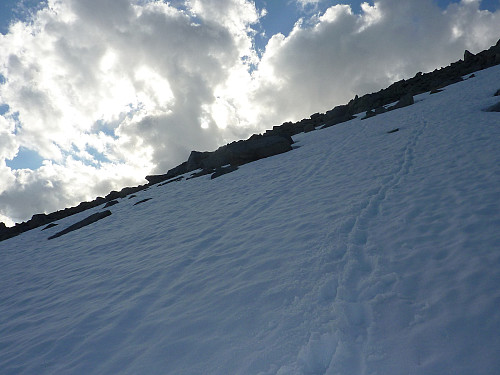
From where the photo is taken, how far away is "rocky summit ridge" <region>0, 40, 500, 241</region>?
21109 millimetres

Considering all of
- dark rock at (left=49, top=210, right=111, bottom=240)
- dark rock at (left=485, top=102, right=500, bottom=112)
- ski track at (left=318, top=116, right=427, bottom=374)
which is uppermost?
dark rock at (left=49, top=210, right=111, bottom=240)

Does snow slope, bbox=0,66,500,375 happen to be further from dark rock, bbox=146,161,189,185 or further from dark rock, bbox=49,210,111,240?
dark rock, bbox=146,161,189,185

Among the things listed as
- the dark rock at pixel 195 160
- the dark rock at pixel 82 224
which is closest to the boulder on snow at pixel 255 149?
the dark rock at pixel 195 160

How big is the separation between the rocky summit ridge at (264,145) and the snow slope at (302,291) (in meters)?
10.5

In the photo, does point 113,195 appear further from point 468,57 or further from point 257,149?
point 468,57

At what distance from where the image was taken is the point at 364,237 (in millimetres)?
4875

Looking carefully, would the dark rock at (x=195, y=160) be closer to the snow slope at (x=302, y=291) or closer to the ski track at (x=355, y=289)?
the snow slope at (x=302, y=291)

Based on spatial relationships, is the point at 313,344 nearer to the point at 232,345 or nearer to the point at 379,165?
the point at 232,345

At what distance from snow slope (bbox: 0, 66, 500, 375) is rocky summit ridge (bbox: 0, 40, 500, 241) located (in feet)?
34.6

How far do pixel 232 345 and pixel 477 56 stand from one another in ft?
179

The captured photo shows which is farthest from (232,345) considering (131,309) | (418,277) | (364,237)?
(364,237)

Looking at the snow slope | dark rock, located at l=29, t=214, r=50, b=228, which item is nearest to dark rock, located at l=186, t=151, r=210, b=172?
dark rock, located at l=29, t=214, r=50, b=228

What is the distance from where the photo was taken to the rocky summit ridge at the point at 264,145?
69.3ft

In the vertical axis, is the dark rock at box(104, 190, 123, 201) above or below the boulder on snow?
above
